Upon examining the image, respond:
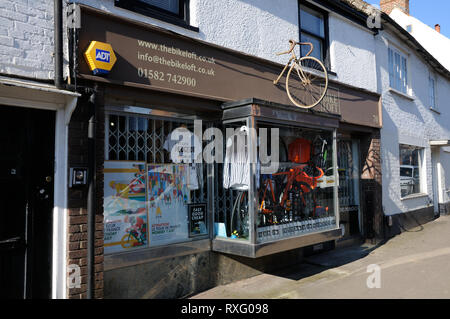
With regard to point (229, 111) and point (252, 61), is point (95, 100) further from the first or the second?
point (252, 61)

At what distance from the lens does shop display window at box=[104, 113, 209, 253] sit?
4.61 m

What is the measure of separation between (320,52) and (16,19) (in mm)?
6156

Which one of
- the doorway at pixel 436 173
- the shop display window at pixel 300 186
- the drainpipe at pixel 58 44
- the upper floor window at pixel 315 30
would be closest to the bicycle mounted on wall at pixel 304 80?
the upper floor window at pixel 315 30

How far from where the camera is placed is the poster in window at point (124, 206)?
178 inches

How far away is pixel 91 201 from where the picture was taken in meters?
4.00

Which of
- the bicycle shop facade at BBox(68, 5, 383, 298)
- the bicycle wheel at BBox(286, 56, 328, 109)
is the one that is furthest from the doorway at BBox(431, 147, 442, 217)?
the bicycle shop facade at BBox(68, 5, 383, 298)

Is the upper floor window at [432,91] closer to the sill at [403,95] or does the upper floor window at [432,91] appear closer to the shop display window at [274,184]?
the sill at [403,95]

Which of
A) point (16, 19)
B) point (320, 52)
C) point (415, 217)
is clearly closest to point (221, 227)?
point (16, 19)

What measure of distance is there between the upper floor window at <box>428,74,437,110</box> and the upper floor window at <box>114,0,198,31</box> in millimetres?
10726

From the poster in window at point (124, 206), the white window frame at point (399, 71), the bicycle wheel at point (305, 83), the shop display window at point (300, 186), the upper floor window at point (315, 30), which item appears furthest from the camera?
the white window frame at point (399, 71)

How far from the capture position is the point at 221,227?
561 centimetres

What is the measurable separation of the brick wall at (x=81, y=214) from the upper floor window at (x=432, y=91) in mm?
12450

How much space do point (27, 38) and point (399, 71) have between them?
10.1 meters

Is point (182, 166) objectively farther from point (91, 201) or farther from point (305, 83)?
point (305, 83)
